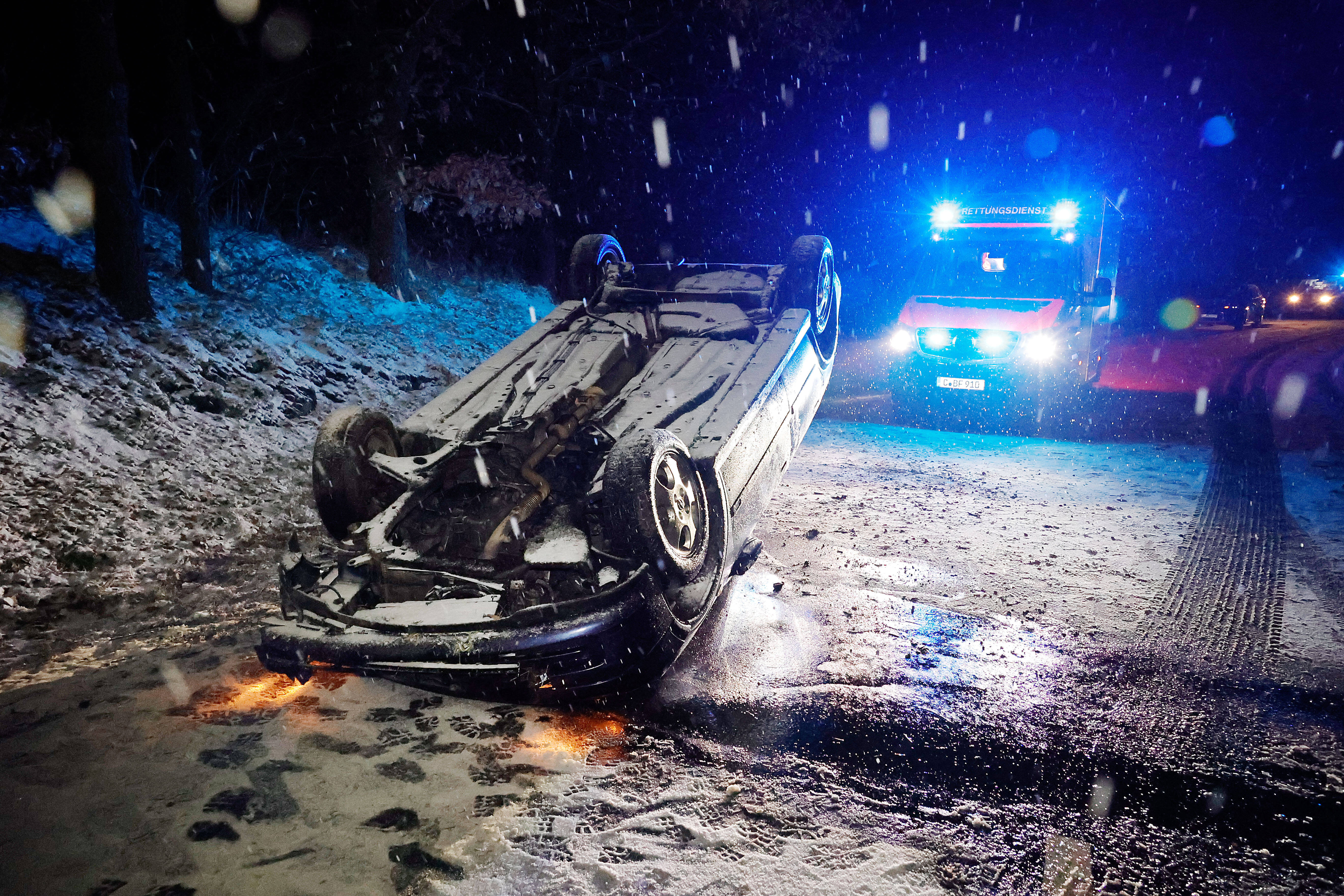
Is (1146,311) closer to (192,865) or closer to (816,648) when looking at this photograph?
(816,648)

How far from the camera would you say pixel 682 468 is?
4355mm

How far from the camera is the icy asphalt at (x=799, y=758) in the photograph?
8.97 ft

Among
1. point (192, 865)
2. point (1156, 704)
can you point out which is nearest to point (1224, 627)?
point (1156, 704)

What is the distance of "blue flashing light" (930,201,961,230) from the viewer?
10.5 meters

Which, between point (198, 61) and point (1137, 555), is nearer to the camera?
point (1137, 555)

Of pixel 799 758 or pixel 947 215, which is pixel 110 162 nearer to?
pixel 799 758

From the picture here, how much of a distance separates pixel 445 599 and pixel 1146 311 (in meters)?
21.6

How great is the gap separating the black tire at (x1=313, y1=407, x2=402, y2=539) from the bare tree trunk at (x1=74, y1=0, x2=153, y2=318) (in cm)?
451

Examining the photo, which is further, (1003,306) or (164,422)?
(1003,306)

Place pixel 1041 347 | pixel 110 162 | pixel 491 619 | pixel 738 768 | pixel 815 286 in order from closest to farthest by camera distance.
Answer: pixel 738 768 < pixel 491 619 < pixel 815 286 < pixel 110 162 < pixel 1041 347

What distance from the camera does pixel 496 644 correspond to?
3416 millimetres

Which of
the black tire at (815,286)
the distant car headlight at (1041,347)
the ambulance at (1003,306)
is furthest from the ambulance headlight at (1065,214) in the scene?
the black tire at (815,286)

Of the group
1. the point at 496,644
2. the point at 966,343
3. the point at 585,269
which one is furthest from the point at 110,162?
the point at 966,343

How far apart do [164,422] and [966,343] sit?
8.78 m
